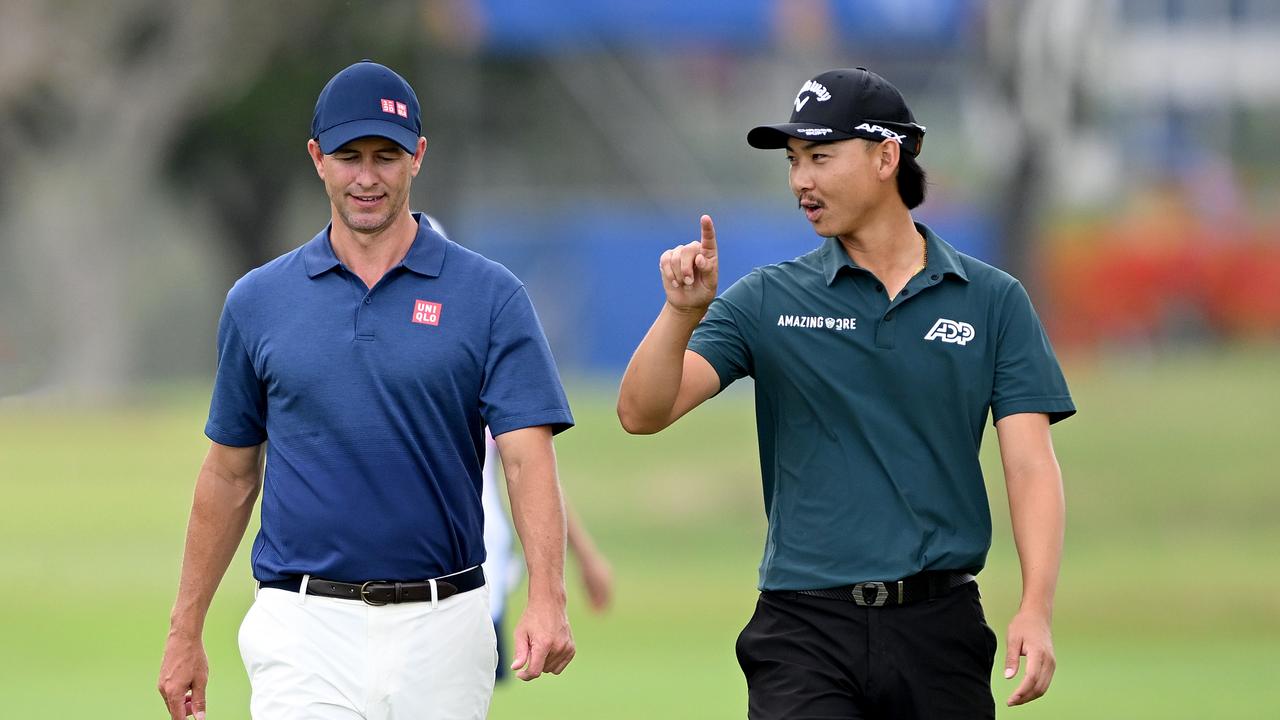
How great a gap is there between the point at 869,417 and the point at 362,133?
153 cm

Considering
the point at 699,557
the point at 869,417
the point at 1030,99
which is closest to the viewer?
the point at 869,417

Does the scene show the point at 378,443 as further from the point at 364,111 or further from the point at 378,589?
the point at 364,111

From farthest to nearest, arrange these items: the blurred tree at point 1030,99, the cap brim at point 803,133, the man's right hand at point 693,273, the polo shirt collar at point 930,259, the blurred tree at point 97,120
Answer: the blurred tree at point 97,120 → the blurred tree at point 1030,99 → the polo shirt collar at point 930,259 → the cap brim at point 803,133 → the man's right hand at point 693,273

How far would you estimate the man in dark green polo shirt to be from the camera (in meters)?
5.86

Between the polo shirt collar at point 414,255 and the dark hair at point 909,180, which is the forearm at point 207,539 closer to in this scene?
the polo shirt collar at point 414,255

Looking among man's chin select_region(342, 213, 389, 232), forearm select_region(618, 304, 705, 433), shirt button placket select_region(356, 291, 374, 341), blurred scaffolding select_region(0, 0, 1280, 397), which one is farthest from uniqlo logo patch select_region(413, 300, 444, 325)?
blurred scaffolding select_region(0, 0, 1280, 397)

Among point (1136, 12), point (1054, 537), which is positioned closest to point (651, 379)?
point (1054, 537)

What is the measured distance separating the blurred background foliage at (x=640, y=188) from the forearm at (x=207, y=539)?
56.2 feet

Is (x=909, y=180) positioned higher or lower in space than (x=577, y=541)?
higher

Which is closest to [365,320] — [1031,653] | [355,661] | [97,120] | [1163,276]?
[355,661]

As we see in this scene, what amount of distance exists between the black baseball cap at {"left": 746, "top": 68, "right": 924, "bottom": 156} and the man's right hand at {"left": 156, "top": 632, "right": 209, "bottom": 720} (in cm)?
206

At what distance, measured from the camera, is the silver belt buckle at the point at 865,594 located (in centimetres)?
587

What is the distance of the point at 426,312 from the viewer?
5961mm

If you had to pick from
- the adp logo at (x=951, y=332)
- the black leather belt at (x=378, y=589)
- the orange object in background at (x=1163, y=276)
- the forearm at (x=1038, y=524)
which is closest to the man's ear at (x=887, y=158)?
the adp logo at (x=951, y=332)
